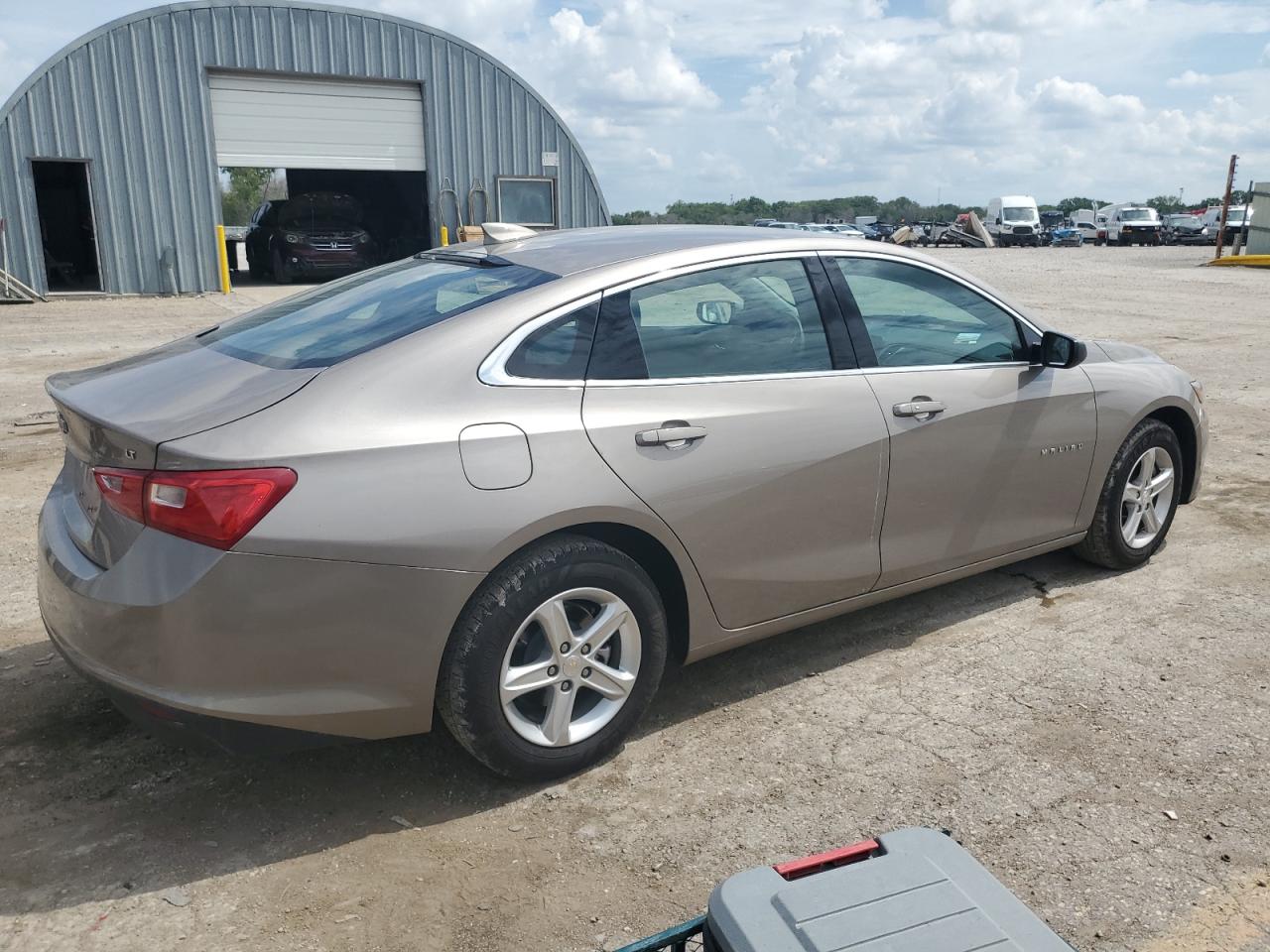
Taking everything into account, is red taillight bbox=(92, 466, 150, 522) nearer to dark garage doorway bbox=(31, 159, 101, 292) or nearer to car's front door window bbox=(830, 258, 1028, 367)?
car's front door window bbox=(830, 258, 1028, 367)

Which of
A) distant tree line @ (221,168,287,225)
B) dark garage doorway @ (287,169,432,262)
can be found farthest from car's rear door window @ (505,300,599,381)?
distant tree line @ (221,168,287,225)

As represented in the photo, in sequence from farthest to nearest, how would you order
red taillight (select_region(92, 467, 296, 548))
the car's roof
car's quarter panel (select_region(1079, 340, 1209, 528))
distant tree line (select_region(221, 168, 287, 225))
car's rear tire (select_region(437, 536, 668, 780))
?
distant tree line (select_region(221, 168, 287, 225)) → car's quarter panel (select_region(1079, 340, 1209, 528)) → the car's roof → car's rear tire (select_region(437, 536, 668, 780)) → red taillight (select_region(92, 467, 296, 548))

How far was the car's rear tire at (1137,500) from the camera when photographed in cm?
458

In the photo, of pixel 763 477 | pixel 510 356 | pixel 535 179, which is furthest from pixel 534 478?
pixel 535 179

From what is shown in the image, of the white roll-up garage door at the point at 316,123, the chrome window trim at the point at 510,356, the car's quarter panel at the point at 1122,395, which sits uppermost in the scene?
the white roll-up garage door at the point at 316,123

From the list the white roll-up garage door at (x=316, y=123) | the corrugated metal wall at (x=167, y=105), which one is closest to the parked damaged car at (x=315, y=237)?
the white roll-up garage door at (x=316, y=123)

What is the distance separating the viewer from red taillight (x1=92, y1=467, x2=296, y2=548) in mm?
2529

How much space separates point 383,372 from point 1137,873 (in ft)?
7.74

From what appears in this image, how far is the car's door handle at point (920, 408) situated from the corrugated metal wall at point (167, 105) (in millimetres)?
20099

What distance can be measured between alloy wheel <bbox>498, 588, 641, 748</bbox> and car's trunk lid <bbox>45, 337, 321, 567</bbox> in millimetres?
946

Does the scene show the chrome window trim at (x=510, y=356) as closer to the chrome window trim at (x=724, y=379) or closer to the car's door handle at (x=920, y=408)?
the chrome window trim at (x=724, y=379)

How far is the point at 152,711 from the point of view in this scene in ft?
8.63

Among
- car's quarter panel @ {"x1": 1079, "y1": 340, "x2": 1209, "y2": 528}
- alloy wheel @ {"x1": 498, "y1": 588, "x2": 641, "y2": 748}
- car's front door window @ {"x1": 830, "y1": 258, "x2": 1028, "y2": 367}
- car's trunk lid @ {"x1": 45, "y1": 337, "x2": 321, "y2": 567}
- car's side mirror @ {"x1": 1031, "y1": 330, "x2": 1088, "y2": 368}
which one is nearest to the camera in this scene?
car's trunk lid @ {"x1": 45, "y1": 337, "x2": 321, "y2": 567}

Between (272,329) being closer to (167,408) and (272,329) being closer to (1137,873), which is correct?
(167,408)
